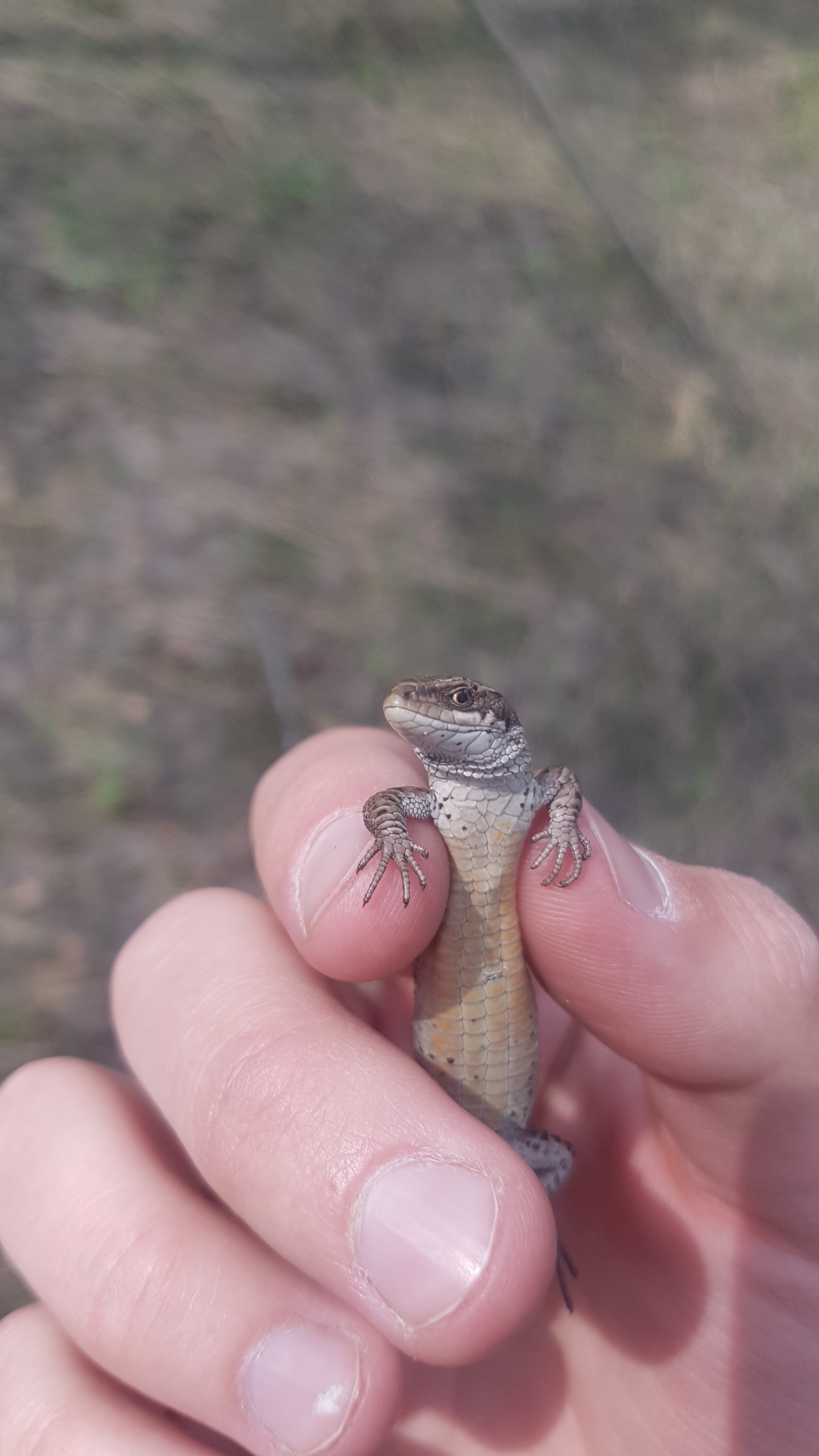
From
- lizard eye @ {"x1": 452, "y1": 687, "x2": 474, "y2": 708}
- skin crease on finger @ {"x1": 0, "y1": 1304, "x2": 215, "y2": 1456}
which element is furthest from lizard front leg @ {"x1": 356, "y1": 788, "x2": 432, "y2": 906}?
skin crease on finger @ {"x1": 0, "y1": 1304, "x2": 215, "y2": 1456}

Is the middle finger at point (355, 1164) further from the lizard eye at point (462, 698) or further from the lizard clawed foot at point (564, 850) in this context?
the lizard eye at point (462, 698)

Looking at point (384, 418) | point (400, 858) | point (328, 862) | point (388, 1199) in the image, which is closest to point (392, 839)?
point (400, 858)

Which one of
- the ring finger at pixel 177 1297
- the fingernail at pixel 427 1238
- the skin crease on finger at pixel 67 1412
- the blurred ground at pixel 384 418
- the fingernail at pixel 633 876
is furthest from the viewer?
the blurred ground at pixel 384 418

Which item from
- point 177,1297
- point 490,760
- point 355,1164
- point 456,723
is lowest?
point 177,1297

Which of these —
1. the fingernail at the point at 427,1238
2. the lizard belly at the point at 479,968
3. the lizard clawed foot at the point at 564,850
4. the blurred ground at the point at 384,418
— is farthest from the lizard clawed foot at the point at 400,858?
the blurred ground at the point at 384,418

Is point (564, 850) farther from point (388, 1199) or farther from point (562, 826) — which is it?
point (388, 1199)

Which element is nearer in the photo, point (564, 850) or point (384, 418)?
point (564, 850)

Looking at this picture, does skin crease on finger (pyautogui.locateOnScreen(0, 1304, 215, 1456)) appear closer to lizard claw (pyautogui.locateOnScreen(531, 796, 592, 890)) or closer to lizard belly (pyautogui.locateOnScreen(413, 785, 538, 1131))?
lizard belly (pyautogui.locateOnScreen(413, 785, 538, 1131))

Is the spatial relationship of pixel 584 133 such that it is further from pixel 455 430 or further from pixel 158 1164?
pixel 158 1164
